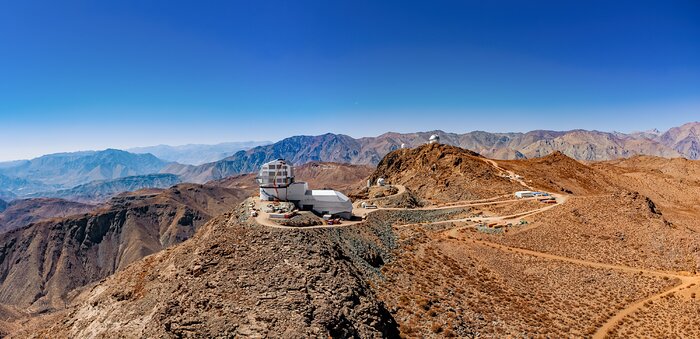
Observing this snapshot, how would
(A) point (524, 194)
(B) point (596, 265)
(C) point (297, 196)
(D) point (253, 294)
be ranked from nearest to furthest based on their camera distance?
1. (D) point (253, 294)
2. (B) point (596, 265)
3. (C) point (297, 196)
4. (A) point (524, 194)

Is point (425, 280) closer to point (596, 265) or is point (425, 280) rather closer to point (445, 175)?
point (596, 265)

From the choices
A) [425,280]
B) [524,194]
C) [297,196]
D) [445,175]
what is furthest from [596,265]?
[445,175]

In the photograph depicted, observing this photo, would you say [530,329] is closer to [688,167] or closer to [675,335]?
[675,335]

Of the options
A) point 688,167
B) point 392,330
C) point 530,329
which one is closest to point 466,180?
point 530,329

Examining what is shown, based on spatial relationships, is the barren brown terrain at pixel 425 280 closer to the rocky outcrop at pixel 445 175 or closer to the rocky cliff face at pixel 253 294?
the rocky cliff face at pixel 253 294

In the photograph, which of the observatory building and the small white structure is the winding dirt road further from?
the small white structure

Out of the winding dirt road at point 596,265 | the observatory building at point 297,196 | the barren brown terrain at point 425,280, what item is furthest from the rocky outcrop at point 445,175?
the observatory building at point 297,196
